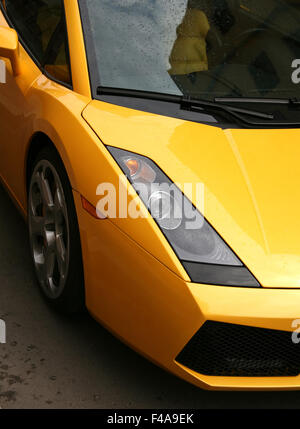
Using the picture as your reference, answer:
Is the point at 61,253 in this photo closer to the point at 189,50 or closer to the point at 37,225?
the point at 37,225

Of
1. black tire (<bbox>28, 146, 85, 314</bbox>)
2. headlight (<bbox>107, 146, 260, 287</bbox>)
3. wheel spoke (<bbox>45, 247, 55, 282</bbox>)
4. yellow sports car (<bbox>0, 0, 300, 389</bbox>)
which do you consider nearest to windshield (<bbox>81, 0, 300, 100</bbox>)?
yellow sports car (<bbox>0, 0, 300, 389</bbox>)

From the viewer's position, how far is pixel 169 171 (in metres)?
2.87

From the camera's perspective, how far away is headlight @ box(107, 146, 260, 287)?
259 centimetres

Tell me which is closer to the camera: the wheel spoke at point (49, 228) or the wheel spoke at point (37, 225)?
the wheel spoke at point (49, 228)

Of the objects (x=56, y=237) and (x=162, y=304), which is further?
(x=56, y=237)

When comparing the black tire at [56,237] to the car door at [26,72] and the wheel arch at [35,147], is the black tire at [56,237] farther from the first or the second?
the car door at [26,72]

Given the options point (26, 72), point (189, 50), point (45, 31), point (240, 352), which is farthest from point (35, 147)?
point (240, 352)

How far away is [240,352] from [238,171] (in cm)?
71

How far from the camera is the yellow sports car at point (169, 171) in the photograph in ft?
8.50

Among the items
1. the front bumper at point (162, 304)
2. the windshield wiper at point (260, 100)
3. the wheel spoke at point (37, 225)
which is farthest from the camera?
the wheel spoke at point (37, 225)

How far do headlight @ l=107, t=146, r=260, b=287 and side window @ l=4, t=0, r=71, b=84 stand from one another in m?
0.74

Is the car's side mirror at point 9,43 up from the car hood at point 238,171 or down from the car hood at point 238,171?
up

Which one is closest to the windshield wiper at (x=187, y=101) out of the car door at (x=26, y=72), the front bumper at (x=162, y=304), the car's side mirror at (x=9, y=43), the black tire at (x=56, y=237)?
the car door at (x=26, y=72)

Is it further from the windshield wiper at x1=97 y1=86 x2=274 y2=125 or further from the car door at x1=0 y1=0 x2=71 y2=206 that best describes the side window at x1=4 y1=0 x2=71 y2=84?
the windshield wiper at x1=97 y1=86 x2=274 y2=125
